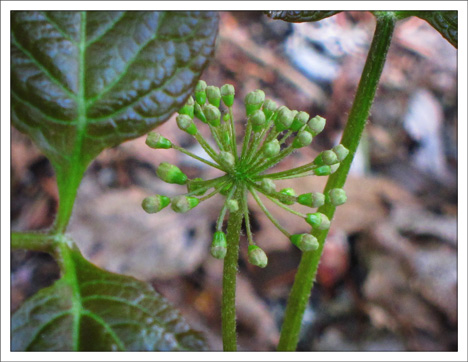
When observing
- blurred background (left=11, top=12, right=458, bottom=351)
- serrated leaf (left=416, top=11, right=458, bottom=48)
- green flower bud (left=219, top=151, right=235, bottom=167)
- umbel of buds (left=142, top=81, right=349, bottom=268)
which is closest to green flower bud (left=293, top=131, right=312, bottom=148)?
umbel of buds (left=142, top=81, right=349, bottom=268)

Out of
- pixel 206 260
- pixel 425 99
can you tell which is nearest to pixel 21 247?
pixel 206 260

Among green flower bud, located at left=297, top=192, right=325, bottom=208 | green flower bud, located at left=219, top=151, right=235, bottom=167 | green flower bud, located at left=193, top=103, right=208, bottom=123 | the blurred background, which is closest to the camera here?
green flower bud, located at left=219, top=151, right=235, bottom=167

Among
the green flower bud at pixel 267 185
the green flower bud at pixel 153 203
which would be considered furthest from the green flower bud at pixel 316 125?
the green flower bud at pixel 153 203

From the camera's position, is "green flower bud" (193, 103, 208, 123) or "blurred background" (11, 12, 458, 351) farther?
"blurred background" (11, 12, 458, 351)

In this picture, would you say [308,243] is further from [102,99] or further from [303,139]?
[102,99]

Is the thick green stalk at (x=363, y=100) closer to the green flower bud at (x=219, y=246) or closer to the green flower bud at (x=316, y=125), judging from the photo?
the green flower bud at (x=316, y=125)

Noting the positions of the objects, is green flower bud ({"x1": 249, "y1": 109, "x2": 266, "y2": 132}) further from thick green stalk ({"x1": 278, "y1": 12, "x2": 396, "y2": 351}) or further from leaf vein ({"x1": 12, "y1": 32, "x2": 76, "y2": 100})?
leaf vein ({"x1": 12, "y1": 32, "x2": 76, "y2": 100})

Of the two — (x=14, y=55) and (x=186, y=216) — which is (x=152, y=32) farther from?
(x=186, y=216)

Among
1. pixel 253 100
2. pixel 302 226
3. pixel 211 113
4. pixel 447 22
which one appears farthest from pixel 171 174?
pixel 302 226
